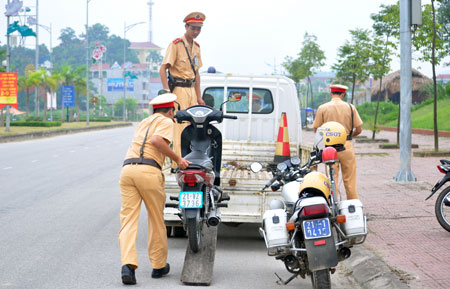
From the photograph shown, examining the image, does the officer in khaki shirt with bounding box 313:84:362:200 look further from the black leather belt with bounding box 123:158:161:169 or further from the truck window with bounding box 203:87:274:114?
the black leather belt with bounding box 123:158:161:169

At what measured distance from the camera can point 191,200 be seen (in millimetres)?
6742

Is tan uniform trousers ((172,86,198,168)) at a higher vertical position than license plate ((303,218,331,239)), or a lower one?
higher

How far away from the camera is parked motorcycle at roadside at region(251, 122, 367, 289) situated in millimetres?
5594

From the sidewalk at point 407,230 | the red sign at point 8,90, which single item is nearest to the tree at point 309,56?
the red sign at point 8,90

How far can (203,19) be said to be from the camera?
9414 millimetres


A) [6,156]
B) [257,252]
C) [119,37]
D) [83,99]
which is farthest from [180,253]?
[119,37]

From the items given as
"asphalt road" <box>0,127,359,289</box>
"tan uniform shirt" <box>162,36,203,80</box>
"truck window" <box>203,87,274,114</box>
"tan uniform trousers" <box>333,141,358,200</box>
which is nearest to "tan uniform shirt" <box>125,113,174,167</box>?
"asphalt road" <box>0,127,359,289</box>

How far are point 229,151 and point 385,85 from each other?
54949 millimetres

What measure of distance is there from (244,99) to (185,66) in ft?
7.55

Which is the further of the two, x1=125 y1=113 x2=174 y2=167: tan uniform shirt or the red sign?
the red sign

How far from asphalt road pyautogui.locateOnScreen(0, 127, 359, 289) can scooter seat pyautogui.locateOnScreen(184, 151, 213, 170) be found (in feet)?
3.66

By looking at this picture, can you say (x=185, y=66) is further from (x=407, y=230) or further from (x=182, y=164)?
(x=407, y=230)

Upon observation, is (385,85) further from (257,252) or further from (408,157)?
(257,252)

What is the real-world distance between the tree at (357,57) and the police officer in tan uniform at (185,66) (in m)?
24.2
